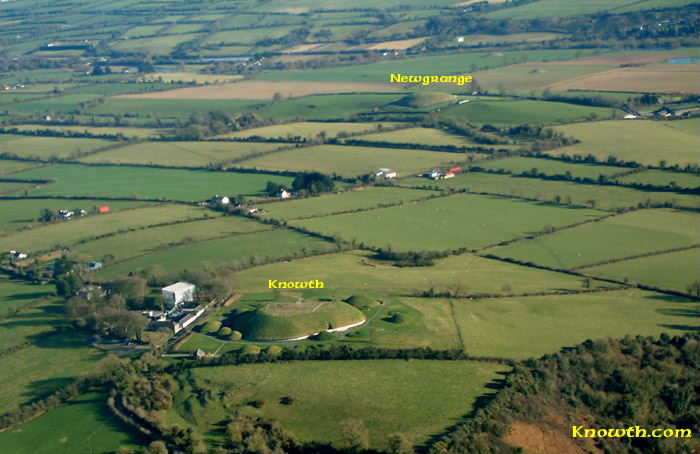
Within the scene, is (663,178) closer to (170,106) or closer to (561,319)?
(561,319)

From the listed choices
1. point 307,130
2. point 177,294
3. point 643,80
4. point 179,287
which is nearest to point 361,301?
point 177,294

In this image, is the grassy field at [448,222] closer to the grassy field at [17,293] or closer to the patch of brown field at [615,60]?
the grassy field at [17,293]

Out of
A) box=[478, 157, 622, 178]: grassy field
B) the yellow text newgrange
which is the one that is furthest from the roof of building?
the yellow text newgrange

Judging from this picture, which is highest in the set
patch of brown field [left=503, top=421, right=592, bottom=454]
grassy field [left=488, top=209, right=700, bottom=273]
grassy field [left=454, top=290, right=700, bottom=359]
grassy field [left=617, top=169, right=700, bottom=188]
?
grassy field [left=617, top=169, right=700, bottom=188]

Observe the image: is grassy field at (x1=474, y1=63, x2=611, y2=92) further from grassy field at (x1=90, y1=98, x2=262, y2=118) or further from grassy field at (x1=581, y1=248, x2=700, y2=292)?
grassy field at (x1=581, y1=248, x2=700, y2=292)

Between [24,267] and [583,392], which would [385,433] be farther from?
[24,267]

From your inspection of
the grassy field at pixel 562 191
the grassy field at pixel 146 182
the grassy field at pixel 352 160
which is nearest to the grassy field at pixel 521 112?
the grassy field at pixel 352 160

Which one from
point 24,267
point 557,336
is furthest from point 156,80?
point 557,336
